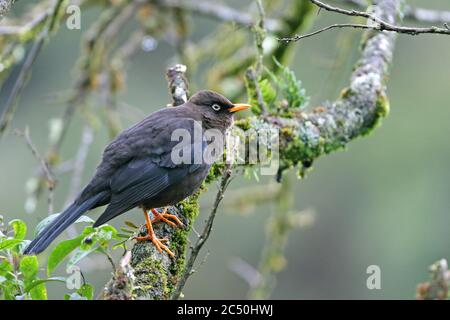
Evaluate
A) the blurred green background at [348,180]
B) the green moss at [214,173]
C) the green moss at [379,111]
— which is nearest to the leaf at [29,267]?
the green moss at [214,173]

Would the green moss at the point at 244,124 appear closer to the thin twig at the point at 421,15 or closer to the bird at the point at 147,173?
the bird at the point at 147,173

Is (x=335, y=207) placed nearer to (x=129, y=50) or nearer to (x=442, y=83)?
(x=442, y=83)

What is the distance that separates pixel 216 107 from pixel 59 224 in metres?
2.00

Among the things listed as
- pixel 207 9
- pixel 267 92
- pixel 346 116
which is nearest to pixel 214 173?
pixel 267 92

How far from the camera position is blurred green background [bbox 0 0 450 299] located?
20.4 m

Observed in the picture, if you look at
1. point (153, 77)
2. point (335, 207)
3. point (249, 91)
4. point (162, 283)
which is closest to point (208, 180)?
point (249, 91)

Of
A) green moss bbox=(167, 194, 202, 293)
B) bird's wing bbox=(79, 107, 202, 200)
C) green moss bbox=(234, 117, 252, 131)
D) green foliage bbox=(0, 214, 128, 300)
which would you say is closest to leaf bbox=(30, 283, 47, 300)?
green foliage bbox=(0, 214, 128, 300)

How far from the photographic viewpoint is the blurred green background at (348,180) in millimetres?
20438

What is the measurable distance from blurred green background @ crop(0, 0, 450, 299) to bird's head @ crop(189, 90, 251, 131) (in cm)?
1353

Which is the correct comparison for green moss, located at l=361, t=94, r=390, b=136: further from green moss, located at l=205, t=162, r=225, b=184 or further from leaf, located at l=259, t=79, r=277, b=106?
green moss, located at l=205, t=162, r=225, b=184

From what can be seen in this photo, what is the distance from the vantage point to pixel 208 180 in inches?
228

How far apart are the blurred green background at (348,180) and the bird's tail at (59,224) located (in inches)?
560

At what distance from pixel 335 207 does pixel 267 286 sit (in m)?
19.1

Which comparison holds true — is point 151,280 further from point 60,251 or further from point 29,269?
point 29,269
